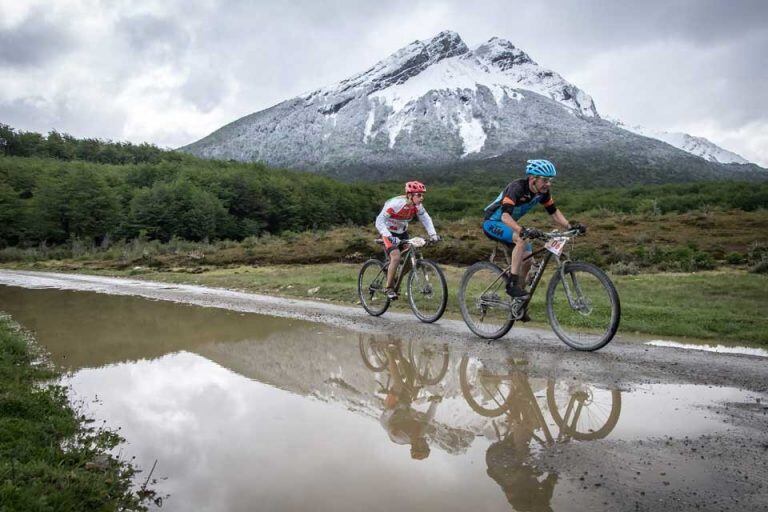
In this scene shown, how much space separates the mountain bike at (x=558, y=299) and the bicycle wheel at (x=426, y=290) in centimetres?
69

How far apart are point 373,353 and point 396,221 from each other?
4022 mm

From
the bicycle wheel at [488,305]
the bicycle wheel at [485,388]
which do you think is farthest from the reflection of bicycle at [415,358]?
the bicycle wheel at [488,305]

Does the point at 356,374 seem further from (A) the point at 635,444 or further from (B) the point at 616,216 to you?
(B) the point at 616,216

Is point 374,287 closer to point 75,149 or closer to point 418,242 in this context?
point 418,242

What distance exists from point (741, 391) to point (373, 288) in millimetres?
6951

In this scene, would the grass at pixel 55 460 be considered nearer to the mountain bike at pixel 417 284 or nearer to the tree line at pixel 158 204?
the mountain bike at pixel 417 284

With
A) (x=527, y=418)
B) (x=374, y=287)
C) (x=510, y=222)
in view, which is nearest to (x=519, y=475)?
(x=527, y=418)

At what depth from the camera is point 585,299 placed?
24.1 feet

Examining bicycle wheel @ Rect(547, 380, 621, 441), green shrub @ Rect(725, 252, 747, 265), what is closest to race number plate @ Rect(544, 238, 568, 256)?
bicycle wheel @ Rect(547, 380, 621, 441)

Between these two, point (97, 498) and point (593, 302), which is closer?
point (97, 498)

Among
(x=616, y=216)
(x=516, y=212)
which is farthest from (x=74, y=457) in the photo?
(x=616, y=216)

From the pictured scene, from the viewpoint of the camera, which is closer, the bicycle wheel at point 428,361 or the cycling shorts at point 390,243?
the bicycle wheel at point 428,361

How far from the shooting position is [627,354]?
701 centimetres

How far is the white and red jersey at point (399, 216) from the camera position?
33.5 ft
